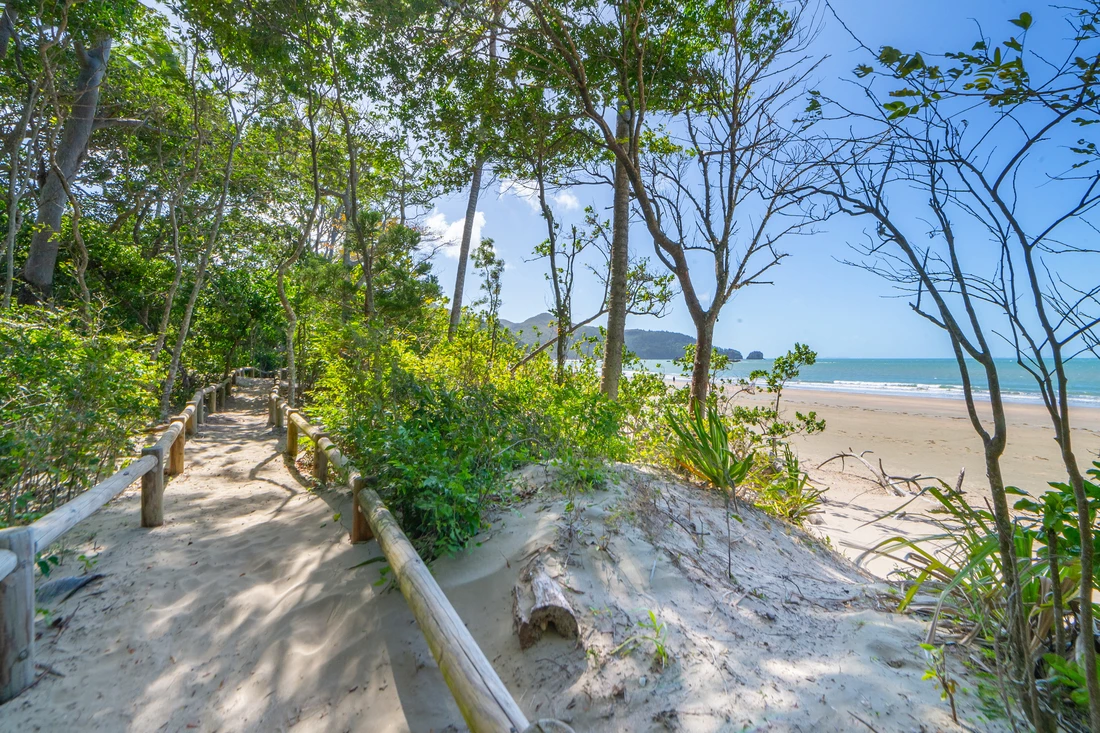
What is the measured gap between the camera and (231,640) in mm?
2633

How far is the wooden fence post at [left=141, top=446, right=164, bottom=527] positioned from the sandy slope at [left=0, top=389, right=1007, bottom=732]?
0.97 ft

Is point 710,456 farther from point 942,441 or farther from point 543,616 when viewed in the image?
point 942,441

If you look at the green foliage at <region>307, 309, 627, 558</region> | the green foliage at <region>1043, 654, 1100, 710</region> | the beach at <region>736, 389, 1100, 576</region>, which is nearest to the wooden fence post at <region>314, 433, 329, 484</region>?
the green foliage at <region>307, 309, 627, 558</region>

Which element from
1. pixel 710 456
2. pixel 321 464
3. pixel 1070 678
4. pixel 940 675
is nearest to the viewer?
pixel 1070 678

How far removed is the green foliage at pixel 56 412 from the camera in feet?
10.8

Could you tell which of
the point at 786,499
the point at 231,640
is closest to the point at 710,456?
A: the point at 786,499

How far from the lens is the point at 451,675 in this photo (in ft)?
5.31

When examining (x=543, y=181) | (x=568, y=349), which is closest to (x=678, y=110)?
(x=543, y=181)

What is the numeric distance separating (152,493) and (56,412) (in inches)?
34.5

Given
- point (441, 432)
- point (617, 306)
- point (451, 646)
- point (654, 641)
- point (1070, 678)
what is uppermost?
point (617, 306)

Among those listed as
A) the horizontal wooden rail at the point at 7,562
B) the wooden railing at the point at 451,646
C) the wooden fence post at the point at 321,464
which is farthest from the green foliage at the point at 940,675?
the wooden fence post at the point at 321,464

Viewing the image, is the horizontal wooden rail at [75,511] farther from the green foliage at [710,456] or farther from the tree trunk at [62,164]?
the tree trunk at [62,164]

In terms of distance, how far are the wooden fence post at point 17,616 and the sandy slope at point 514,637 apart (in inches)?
3.8

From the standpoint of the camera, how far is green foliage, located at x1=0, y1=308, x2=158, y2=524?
10.8 ft
